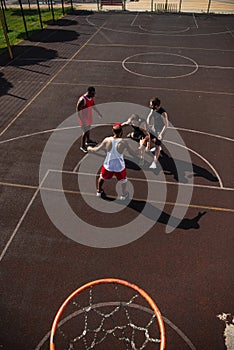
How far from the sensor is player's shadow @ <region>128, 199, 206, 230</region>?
7.96 metres

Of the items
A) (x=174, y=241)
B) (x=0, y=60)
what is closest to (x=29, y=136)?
(x=174, y=241)

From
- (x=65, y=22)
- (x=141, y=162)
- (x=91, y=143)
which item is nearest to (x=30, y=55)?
(x=65, y=22)

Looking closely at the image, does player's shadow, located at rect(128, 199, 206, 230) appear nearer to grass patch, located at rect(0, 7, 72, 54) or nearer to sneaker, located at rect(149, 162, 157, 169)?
sneaker, located at rect(149, 162, 157, 169)

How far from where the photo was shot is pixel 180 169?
983 centimetres

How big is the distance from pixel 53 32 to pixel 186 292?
22768 mm

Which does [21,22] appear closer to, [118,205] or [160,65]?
[160,65]

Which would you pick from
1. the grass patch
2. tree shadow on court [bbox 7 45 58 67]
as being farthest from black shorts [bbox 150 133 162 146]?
the grass patch

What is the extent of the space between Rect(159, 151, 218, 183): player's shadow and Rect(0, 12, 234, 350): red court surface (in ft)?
0.17

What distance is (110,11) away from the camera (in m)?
29.9

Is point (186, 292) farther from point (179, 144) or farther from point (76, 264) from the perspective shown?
point (179, 144)

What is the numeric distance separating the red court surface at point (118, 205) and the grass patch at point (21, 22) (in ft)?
21.1

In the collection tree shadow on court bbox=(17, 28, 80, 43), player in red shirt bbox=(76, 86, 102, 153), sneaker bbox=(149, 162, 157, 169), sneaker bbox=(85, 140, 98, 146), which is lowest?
sneaker bbox=(149, 162, 157, 169)

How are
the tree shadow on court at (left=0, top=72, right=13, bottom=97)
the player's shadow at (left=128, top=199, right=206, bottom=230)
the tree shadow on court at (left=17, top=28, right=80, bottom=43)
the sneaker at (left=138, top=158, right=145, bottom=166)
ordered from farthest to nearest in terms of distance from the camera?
the tree shadow on court at (left=17, top=28, right=80, bottom=43) → the tree shadow on court at (left=0, top=72, right=13, bottom=97) → the sneaker at (left=138, top=158, right=145, bottom=166) → the player's shadow at (left=128, top=199, right=206, bottom=230)

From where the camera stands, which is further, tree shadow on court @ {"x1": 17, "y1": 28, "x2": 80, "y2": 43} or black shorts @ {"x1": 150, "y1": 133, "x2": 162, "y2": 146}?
tree shadow on court @ {"x1": 17, "y1": 28, "x2": 80, "y2": 43}
